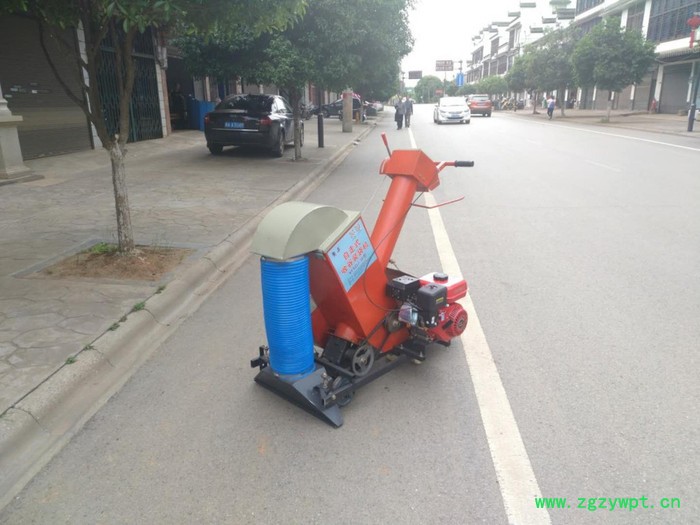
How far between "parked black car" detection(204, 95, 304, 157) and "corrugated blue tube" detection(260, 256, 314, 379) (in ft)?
36.6

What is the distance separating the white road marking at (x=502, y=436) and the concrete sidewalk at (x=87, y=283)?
7.67 ft

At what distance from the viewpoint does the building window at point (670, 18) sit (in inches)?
1476

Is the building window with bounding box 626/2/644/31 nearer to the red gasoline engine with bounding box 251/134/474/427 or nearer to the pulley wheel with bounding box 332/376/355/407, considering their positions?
the red gasoline engine with bounding box 251/134/474/427

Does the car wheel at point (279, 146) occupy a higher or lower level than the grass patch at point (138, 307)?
higher

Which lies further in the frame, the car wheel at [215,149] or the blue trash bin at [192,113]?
the blue trash bin at [192,113]

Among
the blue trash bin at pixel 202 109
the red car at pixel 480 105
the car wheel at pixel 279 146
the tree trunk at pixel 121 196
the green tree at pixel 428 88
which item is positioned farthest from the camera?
the green tree at pixel 428 88

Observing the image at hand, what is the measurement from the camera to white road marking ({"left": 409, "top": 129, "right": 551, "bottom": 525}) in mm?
2445

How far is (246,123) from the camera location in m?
13.4

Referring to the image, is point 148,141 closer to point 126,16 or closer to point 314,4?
point 314,4

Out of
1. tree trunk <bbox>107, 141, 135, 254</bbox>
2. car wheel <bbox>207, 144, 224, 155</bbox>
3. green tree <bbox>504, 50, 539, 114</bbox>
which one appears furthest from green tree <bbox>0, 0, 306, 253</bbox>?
green tree <bbox>504, 50, 539, 114</bbox>

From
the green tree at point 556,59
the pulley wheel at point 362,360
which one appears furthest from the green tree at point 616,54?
the pulley wheel at point 362,360

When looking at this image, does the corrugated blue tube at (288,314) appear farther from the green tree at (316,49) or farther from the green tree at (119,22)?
the green tree at (316,49)

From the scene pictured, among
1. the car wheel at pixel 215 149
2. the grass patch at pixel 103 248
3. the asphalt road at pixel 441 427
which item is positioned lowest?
the asphalt road at pixel 441 427

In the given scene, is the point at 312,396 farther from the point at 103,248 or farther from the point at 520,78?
the point at 520,78
